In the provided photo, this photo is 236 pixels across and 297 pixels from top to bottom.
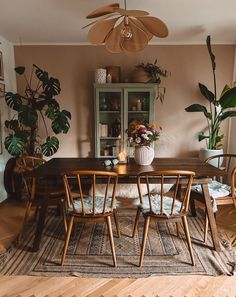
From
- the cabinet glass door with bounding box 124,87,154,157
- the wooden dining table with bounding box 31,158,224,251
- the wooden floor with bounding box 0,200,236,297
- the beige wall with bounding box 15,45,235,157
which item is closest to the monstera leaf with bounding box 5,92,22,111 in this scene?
the beige wall with bounding box 15,45,235,157

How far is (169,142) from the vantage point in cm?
393

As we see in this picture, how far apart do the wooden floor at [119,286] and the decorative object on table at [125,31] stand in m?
2.03

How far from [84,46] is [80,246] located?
2.97m

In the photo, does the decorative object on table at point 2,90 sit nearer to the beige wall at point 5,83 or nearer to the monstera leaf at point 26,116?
the beige wall at point 5,83

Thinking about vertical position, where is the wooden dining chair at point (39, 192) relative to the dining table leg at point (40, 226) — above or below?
above

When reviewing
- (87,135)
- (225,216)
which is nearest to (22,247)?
(87,135)

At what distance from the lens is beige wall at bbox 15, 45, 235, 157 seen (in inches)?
146

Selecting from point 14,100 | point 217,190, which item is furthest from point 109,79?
point 217,190

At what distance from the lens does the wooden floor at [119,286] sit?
167cm

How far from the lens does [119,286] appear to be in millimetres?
1739

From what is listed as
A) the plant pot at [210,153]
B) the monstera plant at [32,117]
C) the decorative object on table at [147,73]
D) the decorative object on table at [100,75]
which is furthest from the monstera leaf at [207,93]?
the monstera plant at [32,117]

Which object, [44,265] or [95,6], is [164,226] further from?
[95,6]

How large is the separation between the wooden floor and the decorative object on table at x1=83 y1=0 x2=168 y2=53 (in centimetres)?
203

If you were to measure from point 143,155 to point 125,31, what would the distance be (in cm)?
117
